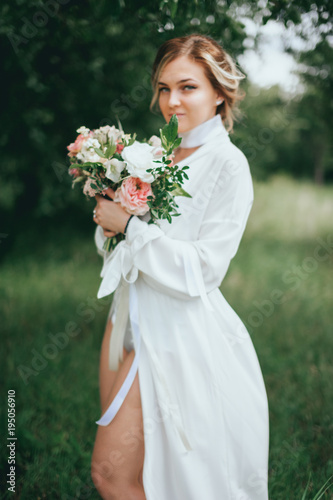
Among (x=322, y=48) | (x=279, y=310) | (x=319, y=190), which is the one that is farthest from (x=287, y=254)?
(x=319, y=190)

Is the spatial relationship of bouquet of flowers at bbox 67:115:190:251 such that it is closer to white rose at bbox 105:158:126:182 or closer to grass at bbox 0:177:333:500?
white rose at bbox 105:158:126:182

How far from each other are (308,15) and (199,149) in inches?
48.8

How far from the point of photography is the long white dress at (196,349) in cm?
187

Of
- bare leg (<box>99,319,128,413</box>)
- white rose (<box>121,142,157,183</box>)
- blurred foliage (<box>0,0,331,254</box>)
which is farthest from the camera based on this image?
blurred foliage (<box>0,0,331,254</box>)

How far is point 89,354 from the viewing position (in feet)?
14.8

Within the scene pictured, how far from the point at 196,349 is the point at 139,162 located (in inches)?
32.3

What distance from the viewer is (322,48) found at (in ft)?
11.6

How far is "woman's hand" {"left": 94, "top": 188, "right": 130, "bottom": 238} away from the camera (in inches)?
77.0

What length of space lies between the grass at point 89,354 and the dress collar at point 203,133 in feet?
6.33

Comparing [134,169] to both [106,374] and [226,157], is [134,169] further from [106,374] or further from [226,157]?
[106,374]

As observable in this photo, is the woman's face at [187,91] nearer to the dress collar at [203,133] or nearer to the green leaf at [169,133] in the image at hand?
the dress collar at [203,133]

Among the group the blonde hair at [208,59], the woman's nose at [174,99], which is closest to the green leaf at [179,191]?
the woman's nose at [174,99]

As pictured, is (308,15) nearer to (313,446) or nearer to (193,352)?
(193,352)

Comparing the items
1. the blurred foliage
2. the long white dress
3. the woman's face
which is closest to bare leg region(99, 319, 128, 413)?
the long white dress
